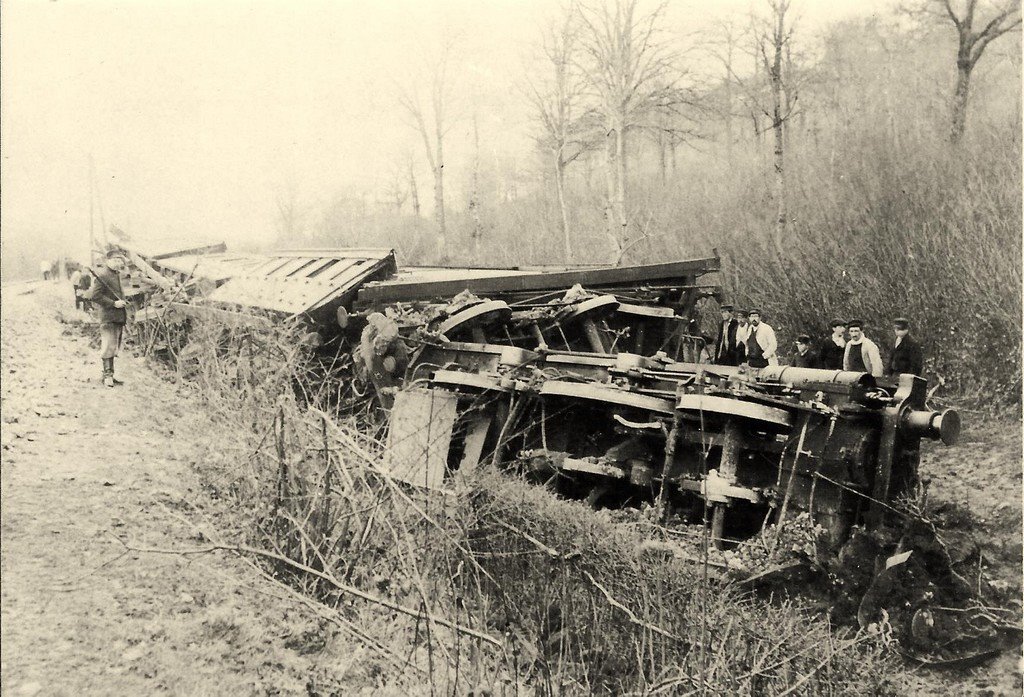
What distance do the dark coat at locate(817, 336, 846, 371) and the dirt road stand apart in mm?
6318

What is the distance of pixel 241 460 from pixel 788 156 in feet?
52.1

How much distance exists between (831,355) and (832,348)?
0.27 ft

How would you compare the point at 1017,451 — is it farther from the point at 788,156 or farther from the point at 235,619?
the point at 788,156

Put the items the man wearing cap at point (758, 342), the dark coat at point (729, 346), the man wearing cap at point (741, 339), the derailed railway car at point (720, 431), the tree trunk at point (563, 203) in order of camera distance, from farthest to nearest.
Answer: the tree trunk at point (563, 203), the dark coat at point (729, 346), the man wearing cap at point (741, 339), the man wearing cap at point (758, 342), the derailed railway car at point (720, 431)

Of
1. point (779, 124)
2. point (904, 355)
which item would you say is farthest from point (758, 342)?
point (779, 124)

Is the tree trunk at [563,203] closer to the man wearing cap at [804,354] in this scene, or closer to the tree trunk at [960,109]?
the tree trunk at [960,109]

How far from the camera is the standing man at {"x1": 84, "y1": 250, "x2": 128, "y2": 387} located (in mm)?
8203

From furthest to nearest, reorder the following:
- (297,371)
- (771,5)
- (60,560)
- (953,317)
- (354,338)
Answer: (771,5), (953,317), (354,338), (297,371), (60,560)

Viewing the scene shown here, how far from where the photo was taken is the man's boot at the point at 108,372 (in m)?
8.15

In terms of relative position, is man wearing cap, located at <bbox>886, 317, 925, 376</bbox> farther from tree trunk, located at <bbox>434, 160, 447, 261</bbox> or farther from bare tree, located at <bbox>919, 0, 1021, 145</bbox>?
tree trunk, located at <bbox>434, 160, 447, 261</bbox>

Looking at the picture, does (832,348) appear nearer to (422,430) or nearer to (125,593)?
(422,430)

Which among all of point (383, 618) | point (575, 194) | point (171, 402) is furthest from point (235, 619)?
point (575, 194)

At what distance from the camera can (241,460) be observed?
5.48 meters

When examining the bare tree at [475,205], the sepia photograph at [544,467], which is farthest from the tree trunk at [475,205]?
the sepia photograph at [544,467]
